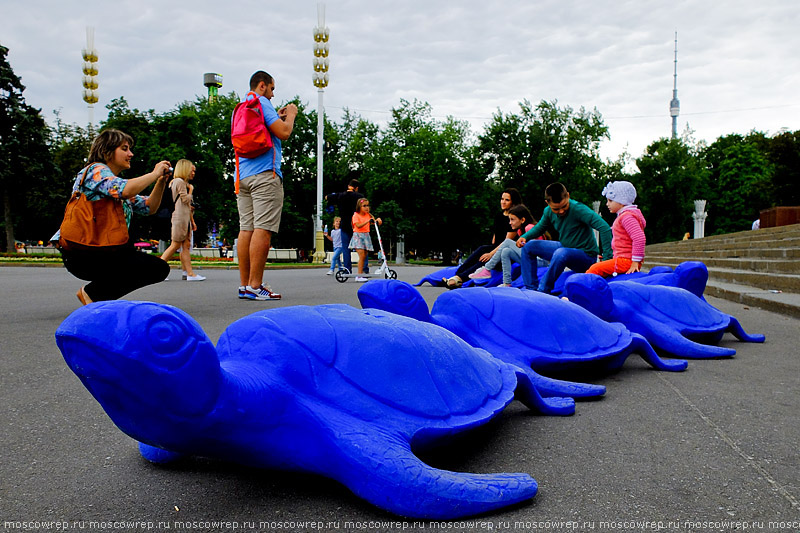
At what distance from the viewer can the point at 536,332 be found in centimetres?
293

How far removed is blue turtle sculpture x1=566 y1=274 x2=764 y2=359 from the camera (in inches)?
141

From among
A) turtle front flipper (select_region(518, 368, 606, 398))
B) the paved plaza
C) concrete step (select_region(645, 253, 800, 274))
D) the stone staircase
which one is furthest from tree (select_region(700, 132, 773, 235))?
the paved plaza

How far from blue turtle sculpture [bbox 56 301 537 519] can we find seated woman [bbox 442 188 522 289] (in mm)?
6624

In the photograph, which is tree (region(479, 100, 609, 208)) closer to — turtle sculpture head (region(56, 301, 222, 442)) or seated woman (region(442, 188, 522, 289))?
seated woman (region(442, 188, 522, 289))

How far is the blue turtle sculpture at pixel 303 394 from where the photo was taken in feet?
4.00

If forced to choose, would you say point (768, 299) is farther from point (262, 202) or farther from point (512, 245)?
point (262, 202)

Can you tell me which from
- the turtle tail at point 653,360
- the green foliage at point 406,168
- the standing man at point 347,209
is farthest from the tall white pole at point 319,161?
the turtle tail at point 653,360

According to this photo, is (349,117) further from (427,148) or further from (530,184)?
(530,184)

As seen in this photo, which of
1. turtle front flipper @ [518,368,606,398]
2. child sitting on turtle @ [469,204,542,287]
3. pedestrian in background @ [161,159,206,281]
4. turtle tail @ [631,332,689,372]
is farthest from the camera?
pedestrian in background @ [161,159,206,281]

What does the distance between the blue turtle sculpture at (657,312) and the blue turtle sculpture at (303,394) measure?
1.89 m

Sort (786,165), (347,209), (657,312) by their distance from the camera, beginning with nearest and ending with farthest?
(657,312) → (347,209) → (786,165)

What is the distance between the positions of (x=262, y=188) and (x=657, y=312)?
4035 mm

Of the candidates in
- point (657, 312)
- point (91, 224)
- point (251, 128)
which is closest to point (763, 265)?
point (657, 312)

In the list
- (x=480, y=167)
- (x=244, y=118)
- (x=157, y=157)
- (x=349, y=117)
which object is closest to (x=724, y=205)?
(x=480, y=167)
